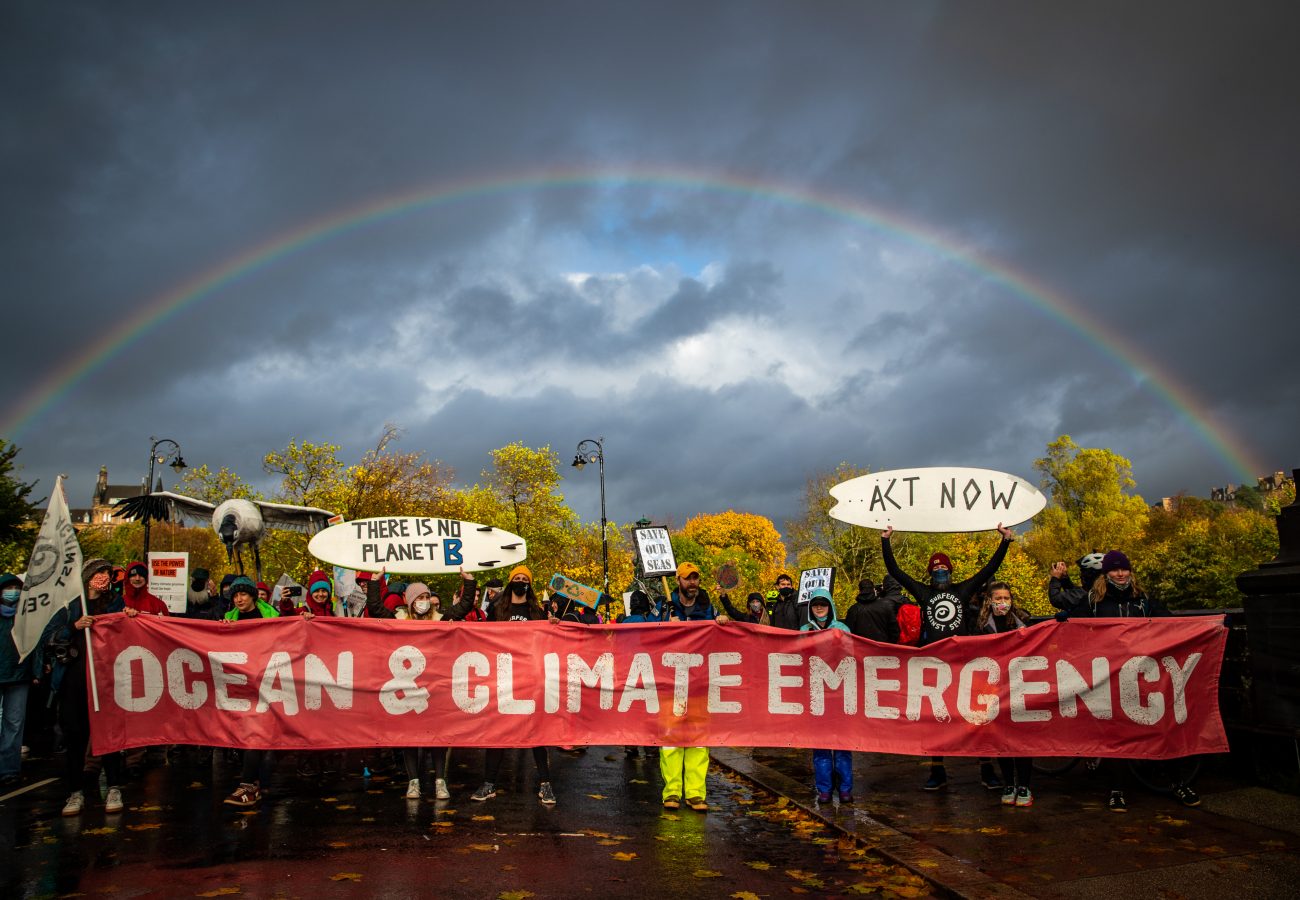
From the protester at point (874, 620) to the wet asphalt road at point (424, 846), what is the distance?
1744mm

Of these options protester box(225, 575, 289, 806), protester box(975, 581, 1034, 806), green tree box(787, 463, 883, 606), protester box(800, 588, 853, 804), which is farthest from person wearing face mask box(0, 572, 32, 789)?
green tree box(787, 463, 883, 606)

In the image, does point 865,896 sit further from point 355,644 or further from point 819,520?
point 819,520

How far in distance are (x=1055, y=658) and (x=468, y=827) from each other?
5139 millimetres

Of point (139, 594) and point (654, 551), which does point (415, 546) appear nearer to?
point (139, 594)

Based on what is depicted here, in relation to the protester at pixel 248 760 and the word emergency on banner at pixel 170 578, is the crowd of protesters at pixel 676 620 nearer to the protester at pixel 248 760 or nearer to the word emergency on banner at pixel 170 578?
the protester at pixel 248 760

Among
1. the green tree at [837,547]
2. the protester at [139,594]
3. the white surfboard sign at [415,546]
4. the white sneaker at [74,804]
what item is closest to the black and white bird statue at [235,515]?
the white surfboard sign at [415,546]

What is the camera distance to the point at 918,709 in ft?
27.3

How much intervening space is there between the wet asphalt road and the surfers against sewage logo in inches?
82.7

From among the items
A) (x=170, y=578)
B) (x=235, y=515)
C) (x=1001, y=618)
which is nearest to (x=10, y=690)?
(x=235, y=515)

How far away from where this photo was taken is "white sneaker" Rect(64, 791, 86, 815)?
7.81 m

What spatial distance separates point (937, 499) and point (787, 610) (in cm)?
428

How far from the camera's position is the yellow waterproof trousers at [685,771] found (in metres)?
8.37

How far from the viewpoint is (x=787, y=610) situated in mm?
12945

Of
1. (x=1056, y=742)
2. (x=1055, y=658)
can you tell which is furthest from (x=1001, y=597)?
(x=1056, y=742)
